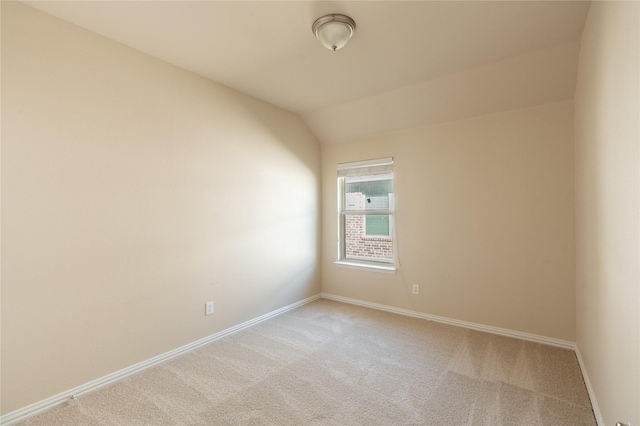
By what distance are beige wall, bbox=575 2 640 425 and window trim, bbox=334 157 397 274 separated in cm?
189

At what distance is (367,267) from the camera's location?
396 cm

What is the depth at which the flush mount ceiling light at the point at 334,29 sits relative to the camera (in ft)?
6.52

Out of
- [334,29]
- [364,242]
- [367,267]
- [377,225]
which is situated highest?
[334,29]

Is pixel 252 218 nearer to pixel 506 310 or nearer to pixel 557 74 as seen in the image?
pixel 506 310

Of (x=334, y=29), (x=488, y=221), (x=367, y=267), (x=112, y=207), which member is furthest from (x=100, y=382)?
(x=488, y=221)

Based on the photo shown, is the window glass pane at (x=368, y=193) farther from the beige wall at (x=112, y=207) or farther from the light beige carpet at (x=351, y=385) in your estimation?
the light beige carpet at (x=351, y=385)

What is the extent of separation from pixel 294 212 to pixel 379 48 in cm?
220

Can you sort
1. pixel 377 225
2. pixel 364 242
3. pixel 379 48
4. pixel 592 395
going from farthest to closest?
pixel 364 242
pixel 377 225
pixel 379 48
pixel 592 395

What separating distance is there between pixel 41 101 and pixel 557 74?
4.00 m

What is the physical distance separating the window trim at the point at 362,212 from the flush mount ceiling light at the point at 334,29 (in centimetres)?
190

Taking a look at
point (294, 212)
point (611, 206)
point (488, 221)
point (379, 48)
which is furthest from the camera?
point (294, 212)

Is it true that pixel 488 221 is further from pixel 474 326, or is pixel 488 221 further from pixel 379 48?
pixel 379 48

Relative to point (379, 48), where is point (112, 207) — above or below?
below

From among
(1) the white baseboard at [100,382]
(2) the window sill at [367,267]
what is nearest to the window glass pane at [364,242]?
(2) the window sill at [367,267]
